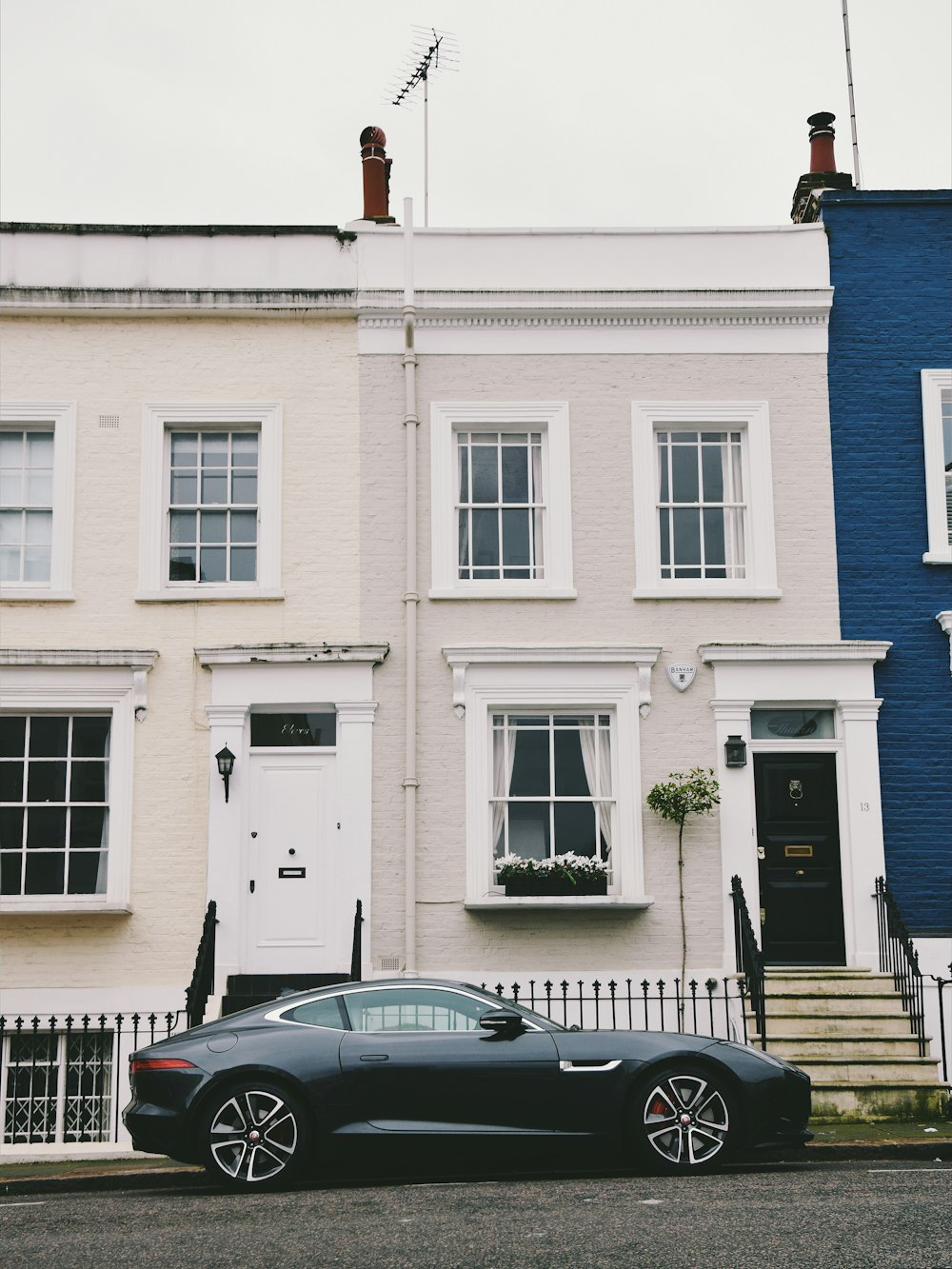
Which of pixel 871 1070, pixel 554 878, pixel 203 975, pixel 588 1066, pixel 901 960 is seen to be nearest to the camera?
pixel 588 1066

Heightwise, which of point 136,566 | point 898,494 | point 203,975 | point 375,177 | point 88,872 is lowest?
point 203,975

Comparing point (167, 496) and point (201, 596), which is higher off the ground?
point (167, 496)

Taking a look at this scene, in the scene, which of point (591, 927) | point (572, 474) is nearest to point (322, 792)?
point (591, 927)

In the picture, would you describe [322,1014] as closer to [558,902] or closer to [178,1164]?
[178,1164]

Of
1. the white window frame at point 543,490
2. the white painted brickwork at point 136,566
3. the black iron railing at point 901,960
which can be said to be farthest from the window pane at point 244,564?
the black iron railing at point 901,960

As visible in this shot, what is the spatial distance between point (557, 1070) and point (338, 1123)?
137cm

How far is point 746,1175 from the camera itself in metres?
9.37

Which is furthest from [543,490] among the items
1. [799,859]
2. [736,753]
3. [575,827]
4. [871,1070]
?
[871,1070]

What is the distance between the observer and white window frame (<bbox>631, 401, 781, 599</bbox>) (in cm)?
1508

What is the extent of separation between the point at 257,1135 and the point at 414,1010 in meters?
1.22

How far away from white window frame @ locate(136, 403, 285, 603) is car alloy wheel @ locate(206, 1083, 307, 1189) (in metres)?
6.60

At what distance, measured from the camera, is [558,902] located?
14188 mm

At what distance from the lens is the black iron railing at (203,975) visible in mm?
12836

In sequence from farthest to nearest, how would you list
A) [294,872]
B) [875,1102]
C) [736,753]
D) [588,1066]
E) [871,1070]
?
1. [736,753]
2. [294,872]
3. [871,1070]
4. [875,1102]
5. [588,1066]
